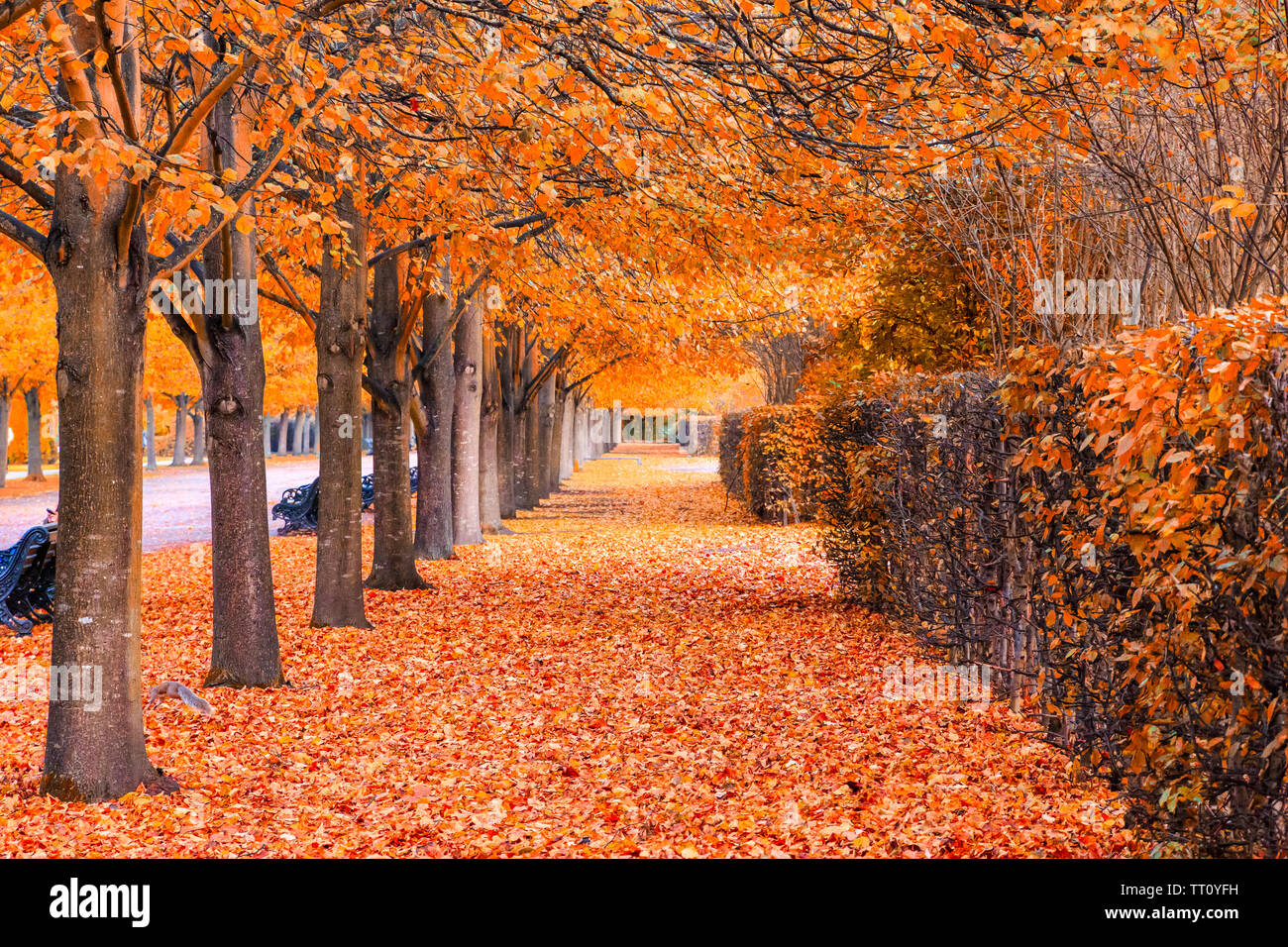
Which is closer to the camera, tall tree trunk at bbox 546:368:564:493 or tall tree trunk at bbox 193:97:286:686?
tall tree trunk at bbox 193:97:286:686

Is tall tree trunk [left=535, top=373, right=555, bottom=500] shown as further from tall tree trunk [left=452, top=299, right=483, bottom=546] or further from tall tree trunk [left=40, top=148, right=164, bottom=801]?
tall tree trunk [left=40, top=148, right=164, bottom=801]

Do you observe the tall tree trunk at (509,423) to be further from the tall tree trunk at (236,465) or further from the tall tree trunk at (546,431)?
the tall tree trunk at (236,465)

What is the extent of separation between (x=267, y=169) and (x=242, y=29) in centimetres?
71

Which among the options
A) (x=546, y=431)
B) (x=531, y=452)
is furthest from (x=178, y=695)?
(x=546, y=431)

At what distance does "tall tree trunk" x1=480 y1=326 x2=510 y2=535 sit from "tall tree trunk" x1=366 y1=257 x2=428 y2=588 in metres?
6.22

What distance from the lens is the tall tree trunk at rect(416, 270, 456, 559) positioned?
14.1 meters

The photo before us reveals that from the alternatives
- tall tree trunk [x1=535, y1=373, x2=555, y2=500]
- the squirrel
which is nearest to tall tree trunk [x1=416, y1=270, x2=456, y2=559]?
the squirrel

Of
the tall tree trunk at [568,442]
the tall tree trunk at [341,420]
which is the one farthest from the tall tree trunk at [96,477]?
the tall tree trunk at [568,442]

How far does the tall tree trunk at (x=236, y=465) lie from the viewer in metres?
7.27

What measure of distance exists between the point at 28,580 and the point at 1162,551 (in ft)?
33.0

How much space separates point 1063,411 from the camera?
4.53 metres

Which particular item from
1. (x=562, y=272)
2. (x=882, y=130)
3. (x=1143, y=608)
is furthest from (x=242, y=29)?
(x=562, y=272)

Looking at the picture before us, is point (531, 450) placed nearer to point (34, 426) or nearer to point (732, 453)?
point (732, 453)

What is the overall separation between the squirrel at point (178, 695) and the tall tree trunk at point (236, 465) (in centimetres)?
47
